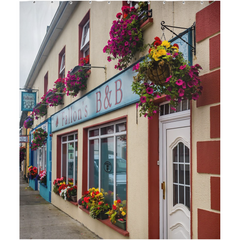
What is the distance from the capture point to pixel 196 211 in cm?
348

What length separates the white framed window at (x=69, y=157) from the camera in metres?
8.79

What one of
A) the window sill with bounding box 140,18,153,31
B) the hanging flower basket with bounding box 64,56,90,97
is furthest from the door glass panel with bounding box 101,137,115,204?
the window sill with bounding box 140,18,153,31

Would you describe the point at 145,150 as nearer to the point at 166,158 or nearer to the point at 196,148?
the point at 166,158

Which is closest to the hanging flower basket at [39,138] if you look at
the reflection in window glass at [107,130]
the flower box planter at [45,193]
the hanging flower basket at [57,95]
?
the flower box planter at [45,193]

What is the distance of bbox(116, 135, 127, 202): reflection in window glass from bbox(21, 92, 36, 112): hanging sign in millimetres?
8518

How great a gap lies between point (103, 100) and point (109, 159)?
3.89 ft

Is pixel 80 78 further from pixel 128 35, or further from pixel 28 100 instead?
pixel 28 100

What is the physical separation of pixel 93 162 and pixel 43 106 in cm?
548

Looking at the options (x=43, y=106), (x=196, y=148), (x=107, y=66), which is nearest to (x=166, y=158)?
(x=196, y=148)

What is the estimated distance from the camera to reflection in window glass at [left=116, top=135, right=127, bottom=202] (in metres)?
5.62

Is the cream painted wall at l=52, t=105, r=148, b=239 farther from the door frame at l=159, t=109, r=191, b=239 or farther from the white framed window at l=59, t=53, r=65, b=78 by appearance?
the white framed window at l=59, t=53, r=65, b=78

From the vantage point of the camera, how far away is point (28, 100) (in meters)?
13.5

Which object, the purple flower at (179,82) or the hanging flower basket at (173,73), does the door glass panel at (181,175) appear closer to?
the hanging flower basket at (173,73)

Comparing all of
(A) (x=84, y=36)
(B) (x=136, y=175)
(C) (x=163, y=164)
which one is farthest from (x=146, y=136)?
(A) (x=84, y=36)
